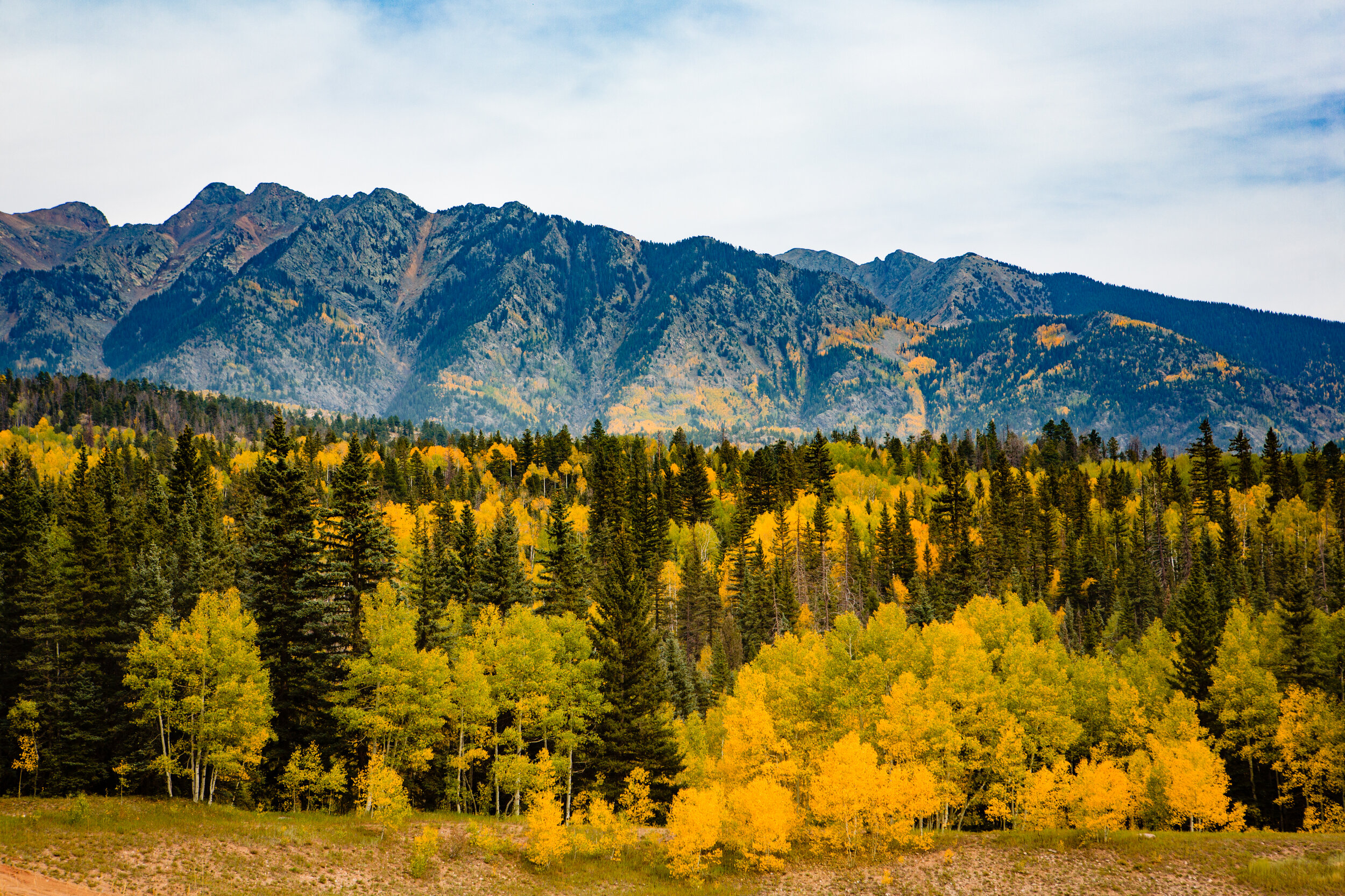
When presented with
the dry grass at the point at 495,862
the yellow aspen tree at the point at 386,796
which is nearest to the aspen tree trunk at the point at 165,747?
the dry grass at the point at 495,862

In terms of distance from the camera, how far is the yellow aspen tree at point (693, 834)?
43594 millimetres

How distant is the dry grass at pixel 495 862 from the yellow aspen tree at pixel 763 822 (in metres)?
1.02

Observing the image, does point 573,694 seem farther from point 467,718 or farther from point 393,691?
point 393,691

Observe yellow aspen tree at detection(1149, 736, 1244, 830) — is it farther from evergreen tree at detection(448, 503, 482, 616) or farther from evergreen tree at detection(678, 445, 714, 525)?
evergreen tree at detection(678, 445, 714, 525)

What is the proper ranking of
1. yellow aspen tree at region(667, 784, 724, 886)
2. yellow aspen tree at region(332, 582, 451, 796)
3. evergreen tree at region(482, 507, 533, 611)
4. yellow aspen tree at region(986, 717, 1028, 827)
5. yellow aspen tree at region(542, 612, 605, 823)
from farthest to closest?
evergreen tree at region(482, 507, 533, 611)
yellow aspen tree at region(986, 717, 1028, 827)
yellow aspen tree at region(542, 612, 605, 823)
yellow aspen tree at region(332, 582, 451, 796)
yellow aspen tree at region(667, 784, 724, 886)

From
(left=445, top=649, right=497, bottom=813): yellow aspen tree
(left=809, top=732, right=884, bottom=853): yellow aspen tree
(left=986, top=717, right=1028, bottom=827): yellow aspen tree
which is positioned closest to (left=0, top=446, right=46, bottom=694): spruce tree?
(left=445, top=649, right=497, bottom=813): yellow aspen tree

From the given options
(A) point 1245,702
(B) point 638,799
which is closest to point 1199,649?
(A) point 1245,702

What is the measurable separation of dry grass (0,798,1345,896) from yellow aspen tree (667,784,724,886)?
83 centimetres

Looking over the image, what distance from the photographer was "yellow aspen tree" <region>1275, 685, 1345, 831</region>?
185 feet

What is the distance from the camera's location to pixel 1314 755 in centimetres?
5894

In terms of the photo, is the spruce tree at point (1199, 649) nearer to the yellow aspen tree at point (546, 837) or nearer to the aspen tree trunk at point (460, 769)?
the yellow aspen tree at point (546, 837)

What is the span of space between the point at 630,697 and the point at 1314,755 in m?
47.1

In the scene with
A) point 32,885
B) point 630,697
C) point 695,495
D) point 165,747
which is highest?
point 695,495

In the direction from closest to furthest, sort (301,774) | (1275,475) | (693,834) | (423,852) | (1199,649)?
(423,852) → (693,834) → (301,774) → (1199,649) → (1275,475)
